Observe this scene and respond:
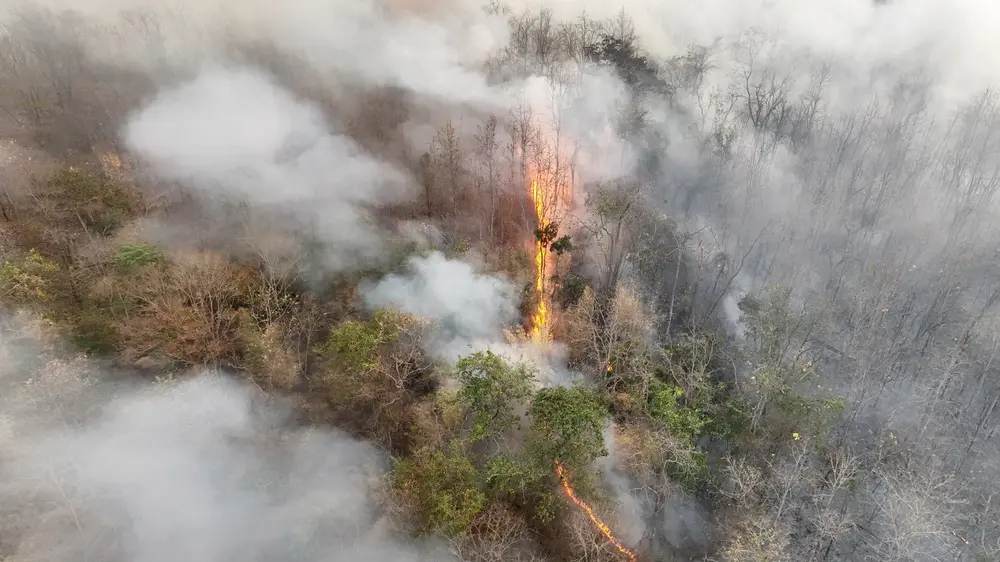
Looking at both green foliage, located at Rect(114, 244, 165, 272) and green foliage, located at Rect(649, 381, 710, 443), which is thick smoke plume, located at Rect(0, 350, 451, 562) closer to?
green foliage, located at Rect(114, 244, 165, 272)

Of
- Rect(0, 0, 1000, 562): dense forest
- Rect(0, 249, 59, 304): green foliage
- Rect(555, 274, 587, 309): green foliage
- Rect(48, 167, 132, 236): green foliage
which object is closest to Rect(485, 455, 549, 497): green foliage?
Rect(0, 0, 1000, 562): dense forest

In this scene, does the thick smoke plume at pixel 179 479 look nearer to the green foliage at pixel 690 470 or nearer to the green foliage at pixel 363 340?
the green foliage at pixel 363 340

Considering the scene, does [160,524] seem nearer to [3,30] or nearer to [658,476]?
[658,476]

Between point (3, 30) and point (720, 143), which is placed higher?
point (3, 30)

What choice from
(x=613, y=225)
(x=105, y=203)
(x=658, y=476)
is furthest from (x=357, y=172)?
(x=658, y=476)

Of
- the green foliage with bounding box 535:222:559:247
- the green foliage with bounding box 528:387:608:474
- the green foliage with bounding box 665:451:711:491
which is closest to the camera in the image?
the green foliage with bounding box 528:387:608:474
